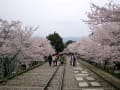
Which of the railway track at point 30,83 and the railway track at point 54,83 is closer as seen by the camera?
the railway track at point 30,83

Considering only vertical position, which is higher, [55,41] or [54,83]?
[55,41]

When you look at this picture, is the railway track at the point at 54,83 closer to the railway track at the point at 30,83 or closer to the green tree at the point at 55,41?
the railway track at the point at 30,83

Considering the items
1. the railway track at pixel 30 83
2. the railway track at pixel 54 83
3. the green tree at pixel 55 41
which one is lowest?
the railway track at pixel 54 83

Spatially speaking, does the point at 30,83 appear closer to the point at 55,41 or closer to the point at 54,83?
the point at 54,83

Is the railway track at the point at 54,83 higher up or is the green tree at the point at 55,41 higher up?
the green tree at the point at 55,41

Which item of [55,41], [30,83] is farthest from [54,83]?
[55,41]

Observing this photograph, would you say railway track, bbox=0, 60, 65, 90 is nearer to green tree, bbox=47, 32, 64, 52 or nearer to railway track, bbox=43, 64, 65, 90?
railway track, bbox=43, 64, 65, 90

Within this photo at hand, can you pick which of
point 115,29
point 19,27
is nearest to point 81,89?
point 115,29

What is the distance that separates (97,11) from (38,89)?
16.4ft

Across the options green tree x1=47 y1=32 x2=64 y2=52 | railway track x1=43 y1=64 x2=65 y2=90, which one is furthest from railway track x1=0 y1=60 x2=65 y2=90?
green tree x1=47 y1=32 x2=64 y2=52

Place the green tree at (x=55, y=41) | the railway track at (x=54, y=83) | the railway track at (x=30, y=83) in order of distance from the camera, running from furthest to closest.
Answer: the green tree at (x=55, y=41) → the railway track at (x=54, y=83) → the railway track at (x=30, y=83)

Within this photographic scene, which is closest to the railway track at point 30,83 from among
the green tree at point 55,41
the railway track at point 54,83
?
the railway track at point 54,83

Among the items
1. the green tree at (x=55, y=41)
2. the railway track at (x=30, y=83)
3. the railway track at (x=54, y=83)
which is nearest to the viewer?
the railway track at (x=30, y=83)

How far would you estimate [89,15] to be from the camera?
14852mm
